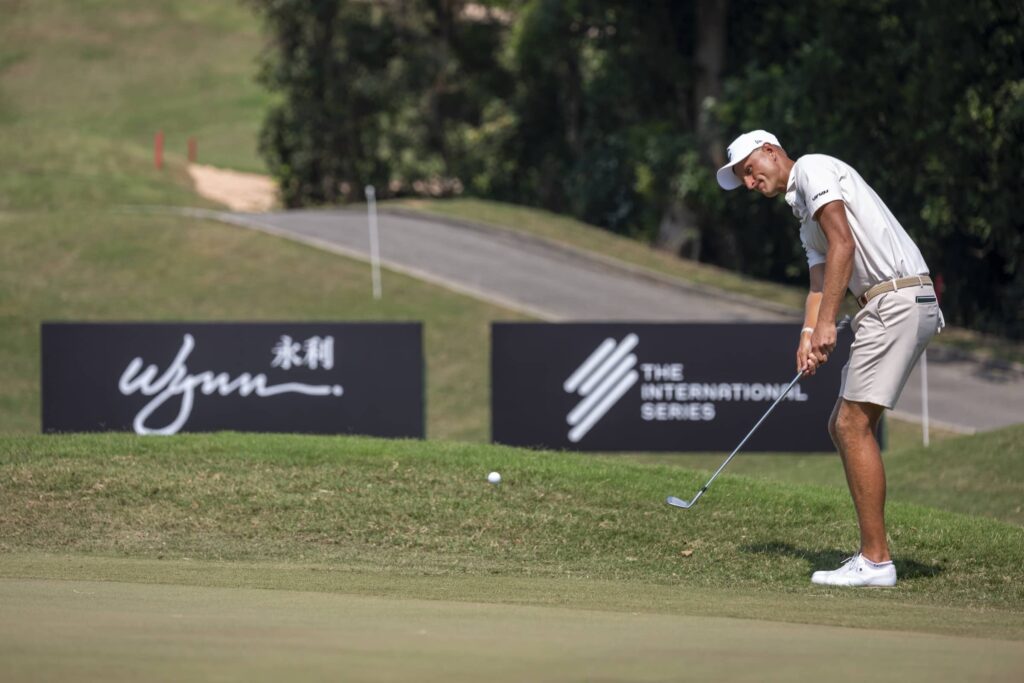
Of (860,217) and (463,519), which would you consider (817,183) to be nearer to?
(860,217)

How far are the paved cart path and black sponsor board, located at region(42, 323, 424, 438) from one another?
29.6 ft

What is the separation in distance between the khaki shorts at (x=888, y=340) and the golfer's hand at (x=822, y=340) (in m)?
0.14

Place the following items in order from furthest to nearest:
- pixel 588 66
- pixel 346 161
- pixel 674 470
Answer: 1. pixel 346 161
2. pixel 588 66
3. pixel 674 470

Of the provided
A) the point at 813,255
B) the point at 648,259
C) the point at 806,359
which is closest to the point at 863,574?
the point at 806,359

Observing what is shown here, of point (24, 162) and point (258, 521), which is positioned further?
point (24, 162)

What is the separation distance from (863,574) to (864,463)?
0.57 meters

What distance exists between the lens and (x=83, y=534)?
875 cm

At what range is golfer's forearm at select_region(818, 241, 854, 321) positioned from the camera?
6.74 meters

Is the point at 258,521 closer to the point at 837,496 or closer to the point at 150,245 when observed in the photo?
the point at 837,496

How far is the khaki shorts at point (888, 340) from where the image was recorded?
22.5 ft

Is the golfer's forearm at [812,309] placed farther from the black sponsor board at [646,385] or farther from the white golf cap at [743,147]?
the black sponsor board at [646,385]

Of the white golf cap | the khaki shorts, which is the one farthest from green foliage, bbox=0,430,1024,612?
the white golf cap

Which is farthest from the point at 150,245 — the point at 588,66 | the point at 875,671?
the point at 875,671

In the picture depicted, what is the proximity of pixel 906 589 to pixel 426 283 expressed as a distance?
67.4ft
